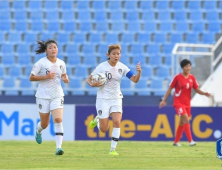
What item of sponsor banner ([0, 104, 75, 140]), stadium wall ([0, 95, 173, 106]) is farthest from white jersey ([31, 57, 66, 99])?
stadium wall ([0, 95, 173, 106])

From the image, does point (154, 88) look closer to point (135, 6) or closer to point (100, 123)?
point (135, 6)

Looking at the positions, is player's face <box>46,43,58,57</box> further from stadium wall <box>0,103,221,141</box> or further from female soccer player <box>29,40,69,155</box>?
stadium wall <box>0,103,221,141</box>

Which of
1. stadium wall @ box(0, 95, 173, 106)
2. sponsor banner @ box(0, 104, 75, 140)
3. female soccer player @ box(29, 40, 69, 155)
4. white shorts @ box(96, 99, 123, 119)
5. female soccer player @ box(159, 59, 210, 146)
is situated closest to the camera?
female soccer player @ box(29, 40, 69, 155)

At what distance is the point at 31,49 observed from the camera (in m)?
23.5

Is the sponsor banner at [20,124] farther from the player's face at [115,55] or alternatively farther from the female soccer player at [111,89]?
the player's face at [115,55]

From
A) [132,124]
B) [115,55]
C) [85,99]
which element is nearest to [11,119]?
[132,124]

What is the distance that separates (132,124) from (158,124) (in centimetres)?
70

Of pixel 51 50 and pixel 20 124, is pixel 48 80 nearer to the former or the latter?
pixel 51 50

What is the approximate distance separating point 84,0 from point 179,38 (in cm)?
410

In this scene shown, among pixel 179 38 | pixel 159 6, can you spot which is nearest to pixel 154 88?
pixel 179 38

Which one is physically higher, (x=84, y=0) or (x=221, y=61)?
(x=84, y=0)

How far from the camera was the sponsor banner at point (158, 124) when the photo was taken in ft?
55.4

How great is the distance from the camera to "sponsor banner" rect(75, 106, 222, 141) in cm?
1688

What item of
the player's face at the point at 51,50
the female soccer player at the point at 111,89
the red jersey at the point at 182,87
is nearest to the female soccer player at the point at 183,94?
the red jersey at the point at 182,87
